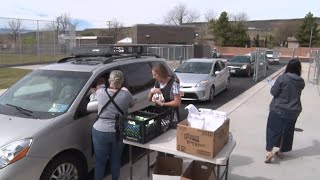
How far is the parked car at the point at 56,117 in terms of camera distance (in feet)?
12.0

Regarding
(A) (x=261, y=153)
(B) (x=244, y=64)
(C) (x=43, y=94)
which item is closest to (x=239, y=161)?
(A) (x=261, y=153)

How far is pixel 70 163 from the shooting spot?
4.22 metres

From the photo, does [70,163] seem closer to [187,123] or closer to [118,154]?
[118,154]

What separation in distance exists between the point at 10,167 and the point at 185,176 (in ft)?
6.13

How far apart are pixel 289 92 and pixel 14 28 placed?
80.2 feet

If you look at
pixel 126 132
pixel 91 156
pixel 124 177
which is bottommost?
pixel 124 177

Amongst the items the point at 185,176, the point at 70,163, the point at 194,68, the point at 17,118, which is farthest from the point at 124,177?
the point at 194,68

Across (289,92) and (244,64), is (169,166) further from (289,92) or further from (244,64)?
(244,64)

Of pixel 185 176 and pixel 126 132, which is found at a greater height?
pixel 126 132

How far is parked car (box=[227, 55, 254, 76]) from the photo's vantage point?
73.4ft

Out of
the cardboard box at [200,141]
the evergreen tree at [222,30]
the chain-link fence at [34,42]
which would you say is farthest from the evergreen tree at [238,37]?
the cardboard box at [200,141]

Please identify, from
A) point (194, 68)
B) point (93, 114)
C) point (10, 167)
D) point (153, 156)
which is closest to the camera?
point (10, 167)

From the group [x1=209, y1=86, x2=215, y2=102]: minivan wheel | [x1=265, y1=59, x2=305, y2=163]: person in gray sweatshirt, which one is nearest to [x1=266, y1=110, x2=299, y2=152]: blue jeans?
[x1=265, y1=59, x2=305, y2=163]: person in gray sweatshirt

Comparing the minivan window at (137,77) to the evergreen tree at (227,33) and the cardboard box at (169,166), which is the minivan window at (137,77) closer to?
the cardboard box at (169,166)
